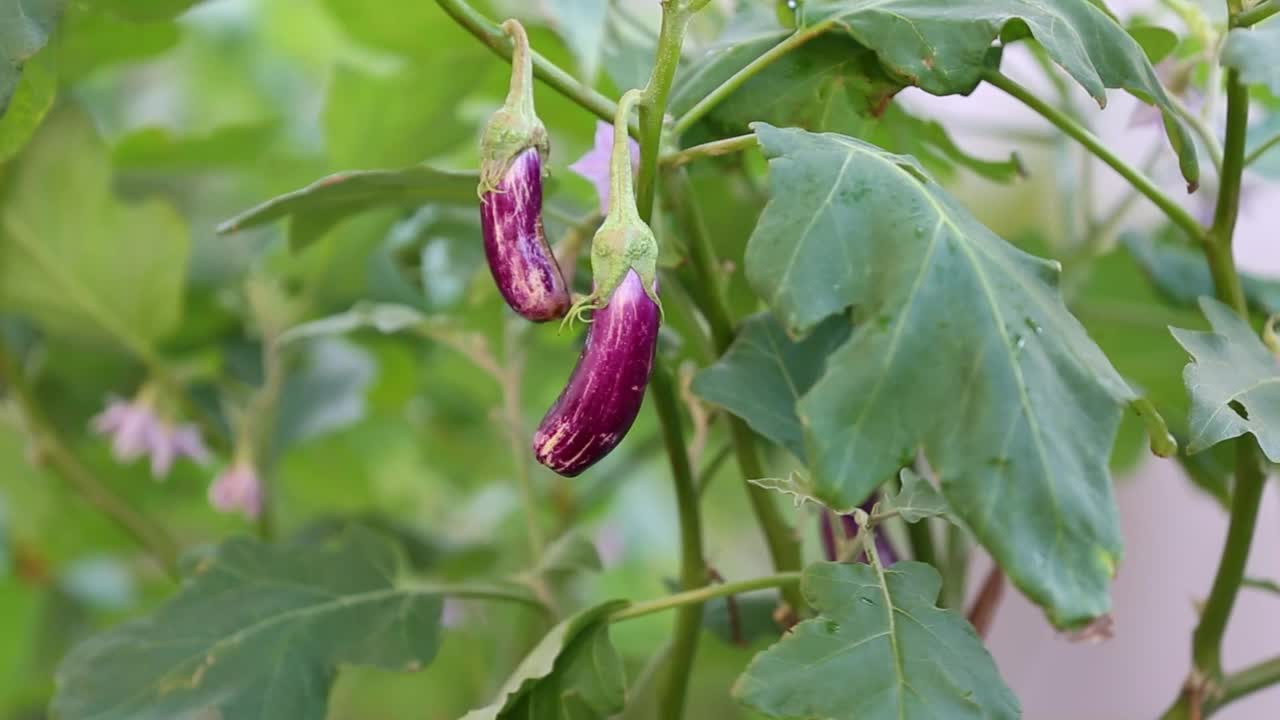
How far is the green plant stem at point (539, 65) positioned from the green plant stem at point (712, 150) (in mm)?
14

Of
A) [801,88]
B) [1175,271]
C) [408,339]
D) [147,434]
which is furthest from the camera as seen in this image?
[408,339]

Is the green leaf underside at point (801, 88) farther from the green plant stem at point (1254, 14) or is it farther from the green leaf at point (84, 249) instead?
the green leaf at point (84, 249)

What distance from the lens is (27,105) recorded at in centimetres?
42

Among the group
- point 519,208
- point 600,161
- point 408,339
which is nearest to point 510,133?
point 519,208

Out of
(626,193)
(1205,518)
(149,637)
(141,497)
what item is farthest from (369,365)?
(1205,518)

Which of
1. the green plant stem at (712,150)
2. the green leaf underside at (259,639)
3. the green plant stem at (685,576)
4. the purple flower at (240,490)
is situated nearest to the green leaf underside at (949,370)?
the green plant stem at (712,150)

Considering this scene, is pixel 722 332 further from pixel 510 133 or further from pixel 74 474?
pixel 74 474

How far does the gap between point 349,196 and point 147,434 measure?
1.21ft

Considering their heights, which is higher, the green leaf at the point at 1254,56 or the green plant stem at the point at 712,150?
the green leaf at the point at 1254,56

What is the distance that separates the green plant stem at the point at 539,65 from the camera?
1.17ft

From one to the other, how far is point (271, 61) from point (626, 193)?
1.32 m

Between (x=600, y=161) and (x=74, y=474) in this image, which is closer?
(x=600, y=161)

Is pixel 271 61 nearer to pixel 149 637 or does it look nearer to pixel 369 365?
pixel 369 365

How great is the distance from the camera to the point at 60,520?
942 mm
